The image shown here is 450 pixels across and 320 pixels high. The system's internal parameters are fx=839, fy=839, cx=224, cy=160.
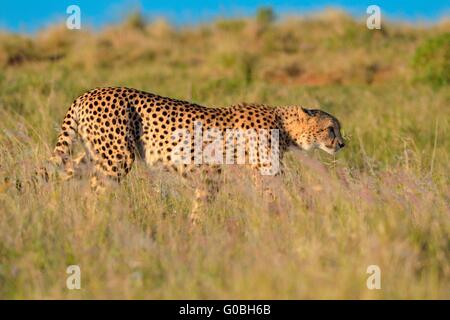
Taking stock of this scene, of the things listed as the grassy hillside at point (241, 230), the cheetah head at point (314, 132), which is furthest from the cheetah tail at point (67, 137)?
the cheetah head at point (314, 132)

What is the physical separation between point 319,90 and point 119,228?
27.9 ft

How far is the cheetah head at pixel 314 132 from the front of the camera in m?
5.47

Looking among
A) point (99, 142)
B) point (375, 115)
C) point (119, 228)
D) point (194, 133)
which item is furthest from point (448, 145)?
point (119, 228)

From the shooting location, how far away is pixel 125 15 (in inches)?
830

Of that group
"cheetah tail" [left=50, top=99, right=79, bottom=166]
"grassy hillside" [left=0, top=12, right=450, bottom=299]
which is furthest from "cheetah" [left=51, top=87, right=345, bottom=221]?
"grassy hillside" [left=0, top=12, right=450, bottom=299]

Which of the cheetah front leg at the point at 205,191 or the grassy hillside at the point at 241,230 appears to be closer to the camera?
the grassy hillside at the point at 241,230

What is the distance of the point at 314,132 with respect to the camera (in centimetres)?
548

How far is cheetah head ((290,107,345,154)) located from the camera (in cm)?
547

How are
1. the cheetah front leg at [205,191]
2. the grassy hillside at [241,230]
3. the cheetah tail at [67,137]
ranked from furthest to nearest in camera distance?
the cheetah tail at [67,137] → the cheetah front leg at [205,191] → the grassy hillside at [241,230]

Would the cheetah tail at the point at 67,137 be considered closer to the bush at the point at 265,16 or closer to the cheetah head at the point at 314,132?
the cheetah head at the point at 314,132

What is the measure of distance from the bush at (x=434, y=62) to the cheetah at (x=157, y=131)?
722cm

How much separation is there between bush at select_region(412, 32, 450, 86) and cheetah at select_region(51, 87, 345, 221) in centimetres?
722

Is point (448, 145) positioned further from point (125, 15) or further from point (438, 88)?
point (125, 15)

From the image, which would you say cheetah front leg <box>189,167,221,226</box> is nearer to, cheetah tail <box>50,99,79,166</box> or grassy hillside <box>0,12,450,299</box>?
grassy hillside <box>0,12,450,299</box>
